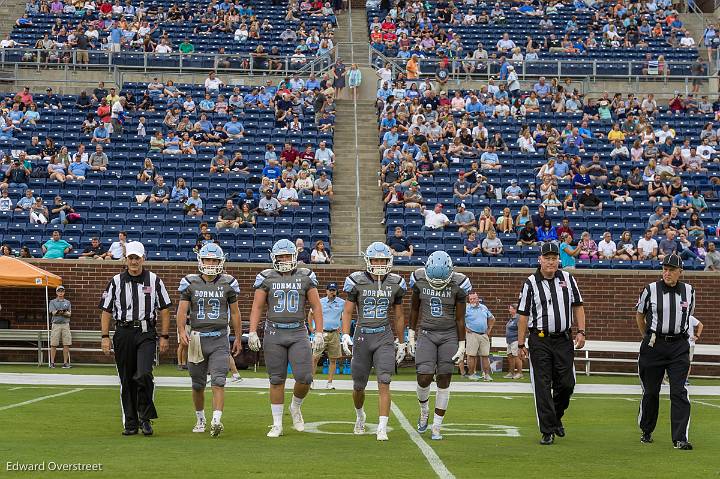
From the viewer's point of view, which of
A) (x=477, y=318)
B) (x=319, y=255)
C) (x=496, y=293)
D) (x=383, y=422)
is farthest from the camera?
(x=319, y=255)

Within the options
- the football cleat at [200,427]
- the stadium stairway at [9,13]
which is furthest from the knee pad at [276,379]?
the stadium stairway at [9,13]

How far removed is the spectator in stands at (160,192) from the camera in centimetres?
2641

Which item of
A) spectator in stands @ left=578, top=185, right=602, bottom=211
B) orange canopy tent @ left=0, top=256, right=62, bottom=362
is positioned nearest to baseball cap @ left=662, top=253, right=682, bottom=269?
orange canopy tent @ left=0, top=256, right=62, bottom=362

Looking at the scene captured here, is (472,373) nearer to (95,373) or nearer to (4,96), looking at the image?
(95,373)

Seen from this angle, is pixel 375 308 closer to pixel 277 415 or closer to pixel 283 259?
pixel 283 259

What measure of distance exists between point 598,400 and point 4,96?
21.6 metres

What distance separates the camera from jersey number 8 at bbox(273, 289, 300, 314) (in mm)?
11203

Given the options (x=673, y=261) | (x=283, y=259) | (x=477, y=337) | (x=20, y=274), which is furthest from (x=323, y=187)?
(x=673, y=261)

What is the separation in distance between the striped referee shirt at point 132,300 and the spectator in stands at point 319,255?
12.5 metres

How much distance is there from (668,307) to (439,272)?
2.19 metres

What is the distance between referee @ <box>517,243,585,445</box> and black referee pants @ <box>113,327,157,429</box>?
3.51 meters

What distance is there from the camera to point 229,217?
83.6 feet

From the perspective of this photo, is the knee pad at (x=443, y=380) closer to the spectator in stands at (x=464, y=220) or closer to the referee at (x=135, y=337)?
the referee at (x=135, y=337)

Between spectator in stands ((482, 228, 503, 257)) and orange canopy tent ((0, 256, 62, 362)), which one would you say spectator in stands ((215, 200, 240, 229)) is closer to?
orange canopy tent ((0, 256, 62, 362))
